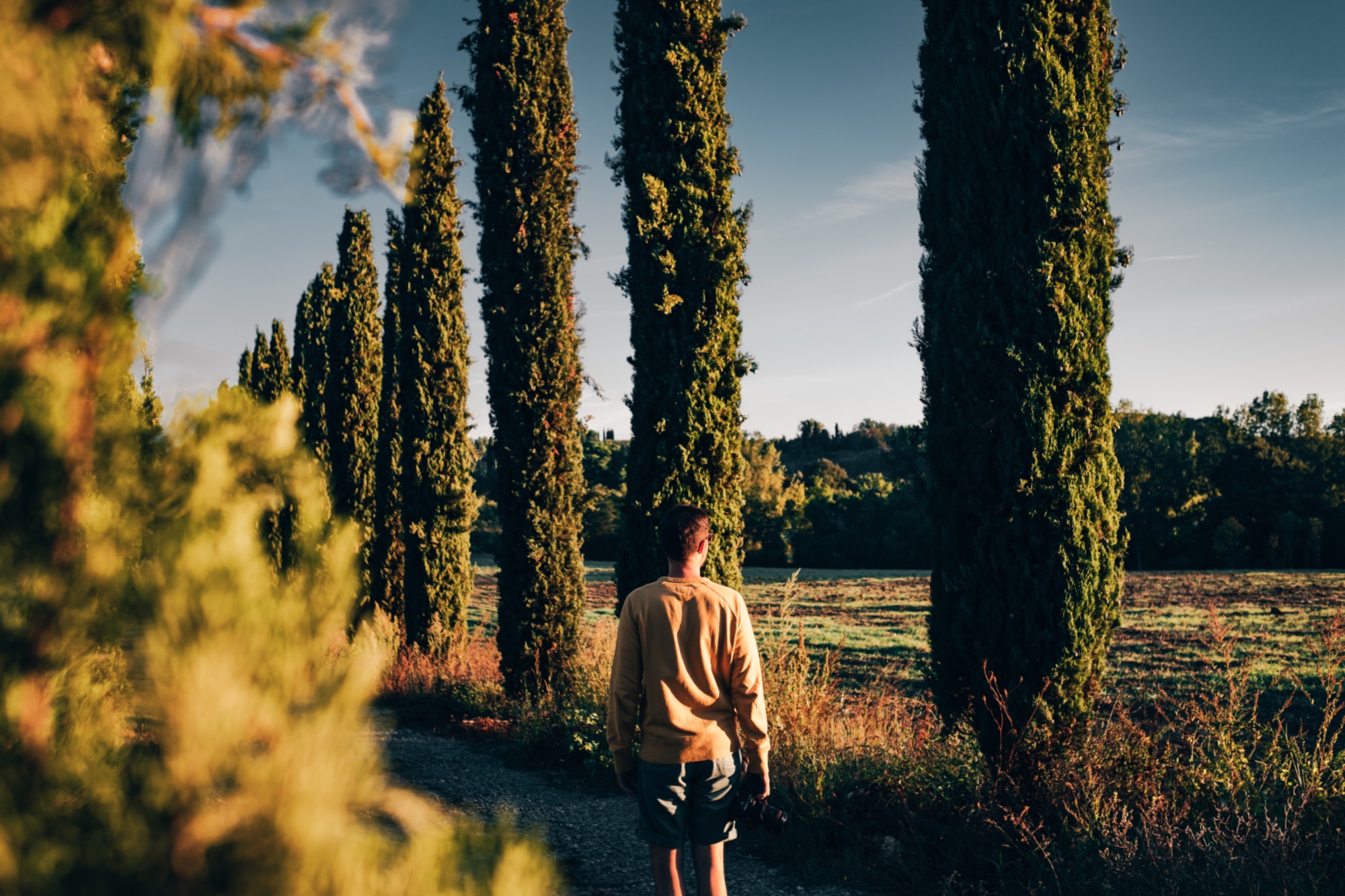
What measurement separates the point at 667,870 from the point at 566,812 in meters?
3.21

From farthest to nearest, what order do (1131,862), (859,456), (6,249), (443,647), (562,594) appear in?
1. (859,456)
2. (443,647)
3. (562,594)
4. (1131,862)
5. (6,249)

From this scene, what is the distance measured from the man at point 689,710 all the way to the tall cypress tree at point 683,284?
3739 millimetres

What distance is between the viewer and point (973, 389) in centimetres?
564

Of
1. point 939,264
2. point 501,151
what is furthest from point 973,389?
point 501,151

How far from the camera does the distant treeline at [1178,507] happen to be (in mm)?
42625

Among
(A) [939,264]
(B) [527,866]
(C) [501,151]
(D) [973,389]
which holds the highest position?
(C) [501,151]

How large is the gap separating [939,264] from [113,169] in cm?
628

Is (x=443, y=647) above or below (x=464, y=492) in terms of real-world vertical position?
below

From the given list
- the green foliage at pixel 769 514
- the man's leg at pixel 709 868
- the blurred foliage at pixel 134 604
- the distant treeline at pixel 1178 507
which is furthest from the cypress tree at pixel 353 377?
the green foliage at pixel 769 514

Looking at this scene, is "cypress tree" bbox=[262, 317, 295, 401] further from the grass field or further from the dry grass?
the dry grass

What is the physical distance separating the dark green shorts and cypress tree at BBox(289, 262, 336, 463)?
1385 centimetres

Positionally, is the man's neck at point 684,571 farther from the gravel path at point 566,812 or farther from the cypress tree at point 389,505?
the cypress tree at point 389,505

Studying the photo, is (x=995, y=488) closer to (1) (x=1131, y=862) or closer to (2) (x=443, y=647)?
(1) (x=1131, y=862)

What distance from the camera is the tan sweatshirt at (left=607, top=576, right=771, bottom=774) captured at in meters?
3.51
